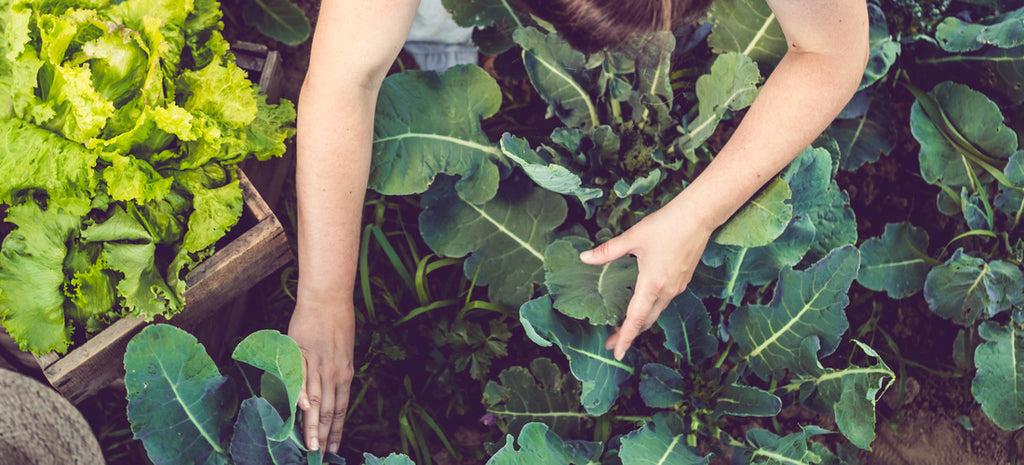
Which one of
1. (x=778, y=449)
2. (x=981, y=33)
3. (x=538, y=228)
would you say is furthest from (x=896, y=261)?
(x=538, y=228)

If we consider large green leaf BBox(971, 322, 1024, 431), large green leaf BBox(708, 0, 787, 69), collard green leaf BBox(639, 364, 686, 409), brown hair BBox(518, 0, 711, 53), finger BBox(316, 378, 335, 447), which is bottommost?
large green leaf BBox(971, 322, 1024, 431)

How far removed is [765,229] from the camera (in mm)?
1404

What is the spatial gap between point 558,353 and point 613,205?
17.1 inches

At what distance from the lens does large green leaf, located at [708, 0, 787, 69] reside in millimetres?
1694

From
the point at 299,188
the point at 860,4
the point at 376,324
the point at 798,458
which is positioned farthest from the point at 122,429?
the point at 860,4

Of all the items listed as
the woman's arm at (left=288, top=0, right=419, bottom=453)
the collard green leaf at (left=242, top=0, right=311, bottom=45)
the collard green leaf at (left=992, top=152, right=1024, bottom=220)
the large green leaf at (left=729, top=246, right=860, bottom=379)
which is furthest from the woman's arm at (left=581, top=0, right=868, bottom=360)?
the collard green leaf at (left=242, top=0, right=311, bottom=45)

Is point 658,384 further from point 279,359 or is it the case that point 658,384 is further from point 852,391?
point 279,359

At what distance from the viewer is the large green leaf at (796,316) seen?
1461mm

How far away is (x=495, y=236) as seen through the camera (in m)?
1.65

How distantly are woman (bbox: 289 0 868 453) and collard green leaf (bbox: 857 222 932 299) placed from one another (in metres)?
0.64

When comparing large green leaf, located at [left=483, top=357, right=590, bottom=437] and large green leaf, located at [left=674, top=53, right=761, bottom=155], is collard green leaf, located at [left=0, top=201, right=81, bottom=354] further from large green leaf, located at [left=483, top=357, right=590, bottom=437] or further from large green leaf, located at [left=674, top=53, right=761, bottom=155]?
large green leaf, located at [left=674, top=53, right=761, bottom=155]

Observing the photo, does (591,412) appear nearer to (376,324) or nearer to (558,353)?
(558,353)

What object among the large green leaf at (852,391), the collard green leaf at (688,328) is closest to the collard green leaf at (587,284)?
the collard green leaf at (688,328)

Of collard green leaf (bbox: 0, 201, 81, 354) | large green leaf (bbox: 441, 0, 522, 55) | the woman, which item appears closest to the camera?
the woman
